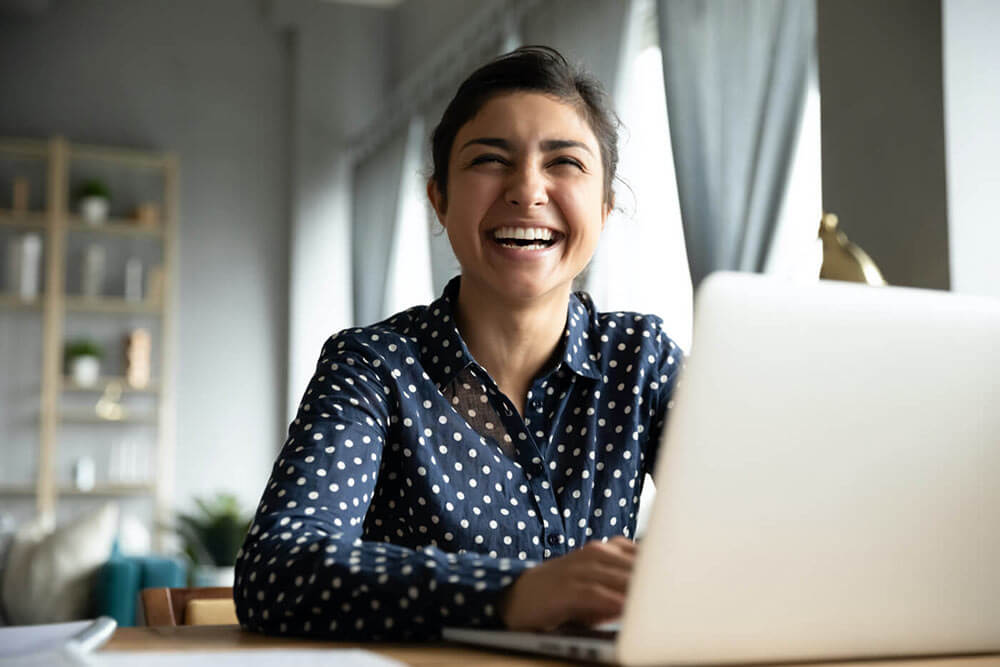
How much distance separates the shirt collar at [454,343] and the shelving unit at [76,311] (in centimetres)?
465

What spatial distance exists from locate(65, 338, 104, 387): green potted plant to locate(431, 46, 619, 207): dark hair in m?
4.60

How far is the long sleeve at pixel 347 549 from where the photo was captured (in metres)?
0.81

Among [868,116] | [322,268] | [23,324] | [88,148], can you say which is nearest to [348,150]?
[322,268]

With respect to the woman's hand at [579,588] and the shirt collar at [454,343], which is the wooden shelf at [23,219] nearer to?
the shirt collar at [454,343]

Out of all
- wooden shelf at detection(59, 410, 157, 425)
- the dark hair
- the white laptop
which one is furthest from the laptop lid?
wooden shelf at detection(59, 410, 157, 425)

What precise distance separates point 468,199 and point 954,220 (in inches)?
31.6

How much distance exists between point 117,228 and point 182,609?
4677 mm

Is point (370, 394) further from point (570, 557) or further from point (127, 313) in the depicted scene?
point (127, 313)

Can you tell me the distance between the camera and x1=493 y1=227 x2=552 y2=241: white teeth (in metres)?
1.39

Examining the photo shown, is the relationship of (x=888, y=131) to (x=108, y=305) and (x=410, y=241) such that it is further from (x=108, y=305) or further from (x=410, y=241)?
(x=108, y=305)

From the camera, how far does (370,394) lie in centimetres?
124

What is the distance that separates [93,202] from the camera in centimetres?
573

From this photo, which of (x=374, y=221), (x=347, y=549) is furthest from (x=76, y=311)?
(x=347, y=549)

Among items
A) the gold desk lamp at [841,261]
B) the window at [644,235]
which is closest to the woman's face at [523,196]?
the gold desk lamp at [841,261]
